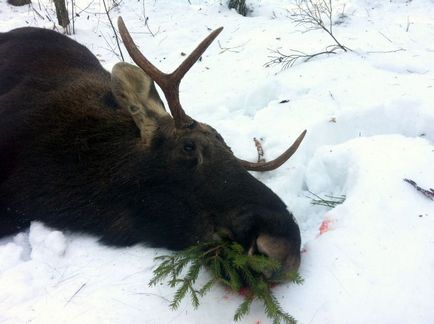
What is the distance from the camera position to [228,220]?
255 cm

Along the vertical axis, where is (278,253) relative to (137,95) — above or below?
below

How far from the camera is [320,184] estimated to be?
344 centimetres

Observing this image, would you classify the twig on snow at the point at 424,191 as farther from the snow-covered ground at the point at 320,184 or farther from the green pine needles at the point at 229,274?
the green pine needles at the point at 229,274

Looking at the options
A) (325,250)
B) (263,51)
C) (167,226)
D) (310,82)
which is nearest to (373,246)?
(325,250)

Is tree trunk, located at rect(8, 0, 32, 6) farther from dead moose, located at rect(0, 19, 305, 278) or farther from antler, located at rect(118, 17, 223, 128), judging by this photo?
antler, located at rect(118, 17, 223, 128)

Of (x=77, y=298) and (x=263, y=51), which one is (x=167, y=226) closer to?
(x=77, y=298)

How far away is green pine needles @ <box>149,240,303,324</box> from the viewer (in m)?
2.21

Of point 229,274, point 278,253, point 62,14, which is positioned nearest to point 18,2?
point 62,14

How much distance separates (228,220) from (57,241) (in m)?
1.15

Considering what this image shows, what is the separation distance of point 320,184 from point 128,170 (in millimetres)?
1487

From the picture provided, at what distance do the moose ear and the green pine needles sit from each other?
3.20 ft

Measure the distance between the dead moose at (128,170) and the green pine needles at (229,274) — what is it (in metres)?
0.12

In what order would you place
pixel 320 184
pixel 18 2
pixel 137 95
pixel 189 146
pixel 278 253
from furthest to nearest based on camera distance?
pixel 18 2 → pixel 320 184 → pixel 137 95 → pixel 189 146 → pixel 278 253

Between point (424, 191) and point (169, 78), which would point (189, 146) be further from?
point (424, 191)
